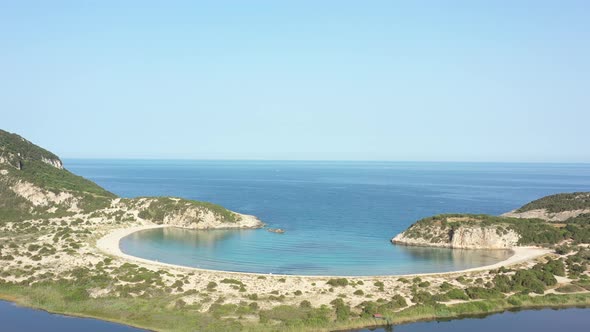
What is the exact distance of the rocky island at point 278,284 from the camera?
191 ft

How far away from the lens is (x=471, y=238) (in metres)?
98.8

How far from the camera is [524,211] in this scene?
129625 mm

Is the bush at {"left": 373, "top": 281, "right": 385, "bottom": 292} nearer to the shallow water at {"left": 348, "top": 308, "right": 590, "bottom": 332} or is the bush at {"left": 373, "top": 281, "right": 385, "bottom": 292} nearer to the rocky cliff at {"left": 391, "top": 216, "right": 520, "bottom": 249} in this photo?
the shallow water at {"left": 348, "top": 308, "right": 590, "bottom": 332}

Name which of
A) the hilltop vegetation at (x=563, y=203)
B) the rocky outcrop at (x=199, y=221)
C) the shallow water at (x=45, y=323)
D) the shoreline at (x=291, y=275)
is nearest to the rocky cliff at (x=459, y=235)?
the shoreline at (x=291, y=275)

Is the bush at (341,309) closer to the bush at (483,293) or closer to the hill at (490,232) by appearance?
the bush at (483,293)

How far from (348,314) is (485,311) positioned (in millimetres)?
18648

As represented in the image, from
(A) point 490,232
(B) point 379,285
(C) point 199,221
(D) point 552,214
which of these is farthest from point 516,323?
(C) point 199,221

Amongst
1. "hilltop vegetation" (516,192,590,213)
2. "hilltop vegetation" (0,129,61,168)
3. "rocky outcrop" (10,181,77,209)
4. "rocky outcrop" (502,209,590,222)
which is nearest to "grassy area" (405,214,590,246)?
"rocky outcrop" (502,209,590,222)

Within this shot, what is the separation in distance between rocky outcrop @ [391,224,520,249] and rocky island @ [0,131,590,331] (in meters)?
0.20

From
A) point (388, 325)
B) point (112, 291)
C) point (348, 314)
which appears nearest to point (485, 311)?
point (388, 325)

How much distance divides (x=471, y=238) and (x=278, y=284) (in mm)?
48587

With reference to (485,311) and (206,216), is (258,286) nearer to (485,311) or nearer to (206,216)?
(485,311)

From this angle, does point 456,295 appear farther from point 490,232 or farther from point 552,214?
point 552,214

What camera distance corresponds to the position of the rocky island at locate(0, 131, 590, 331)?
5828 cm
